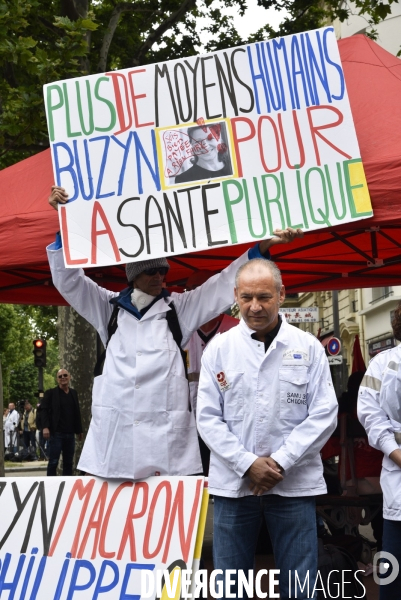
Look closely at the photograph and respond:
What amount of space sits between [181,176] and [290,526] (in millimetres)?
2184

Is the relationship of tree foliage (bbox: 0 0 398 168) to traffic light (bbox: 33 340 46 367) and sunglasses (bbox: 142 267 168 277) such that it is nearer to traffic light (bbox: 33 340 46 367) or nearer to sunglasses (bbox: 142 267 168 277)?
sunglasses (bbox: 142 267 168 277)

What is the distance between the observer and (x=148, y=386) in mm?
4465

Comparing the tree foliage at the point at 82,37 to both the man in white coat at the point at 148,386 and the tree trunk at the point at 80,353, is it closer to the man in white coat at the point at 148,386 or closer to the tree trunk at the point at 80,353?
the tree trunk at the point at 80,353

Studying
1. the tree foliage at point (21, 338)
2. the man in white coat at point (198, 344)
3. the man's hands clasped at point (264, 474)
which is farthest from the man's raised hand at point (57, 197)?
the tree foliage at point (21, 338)

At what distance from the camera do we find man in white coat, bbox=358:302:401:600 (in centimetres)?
417

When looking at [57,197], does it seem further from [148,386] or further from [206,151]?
[148,386]

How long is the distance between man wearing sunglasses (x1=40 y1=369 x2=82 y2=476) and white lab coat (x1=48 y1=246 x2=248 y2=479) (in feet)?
29.3

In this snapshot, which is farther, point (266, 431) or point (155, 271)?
point (155, 271)

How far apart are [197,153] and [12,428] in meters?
27.2

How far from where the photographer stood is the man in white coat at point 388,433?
417cm

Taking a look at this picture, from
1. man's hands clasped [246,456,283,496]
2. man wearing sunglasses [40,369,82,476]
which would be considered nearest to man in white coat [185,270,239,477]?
man's hands clasped [246,456,283,496]

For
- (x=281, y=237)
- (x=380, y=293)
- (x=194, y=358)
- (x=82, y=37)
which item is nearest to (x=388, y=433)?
(x=281, y=237)

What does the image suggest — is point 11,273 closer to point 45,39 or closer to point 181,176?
point 181,176

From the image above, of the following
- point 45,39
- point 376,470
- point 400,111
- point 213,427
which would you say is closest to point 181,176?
point 400,111
